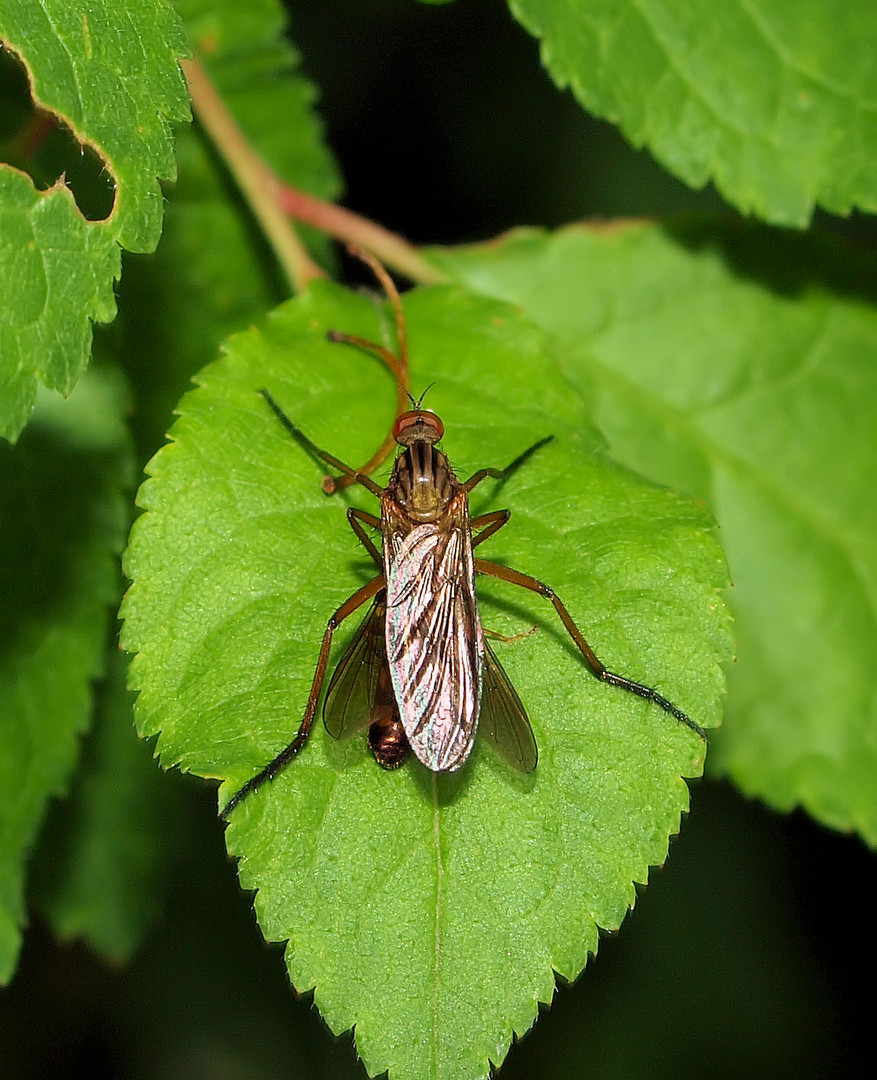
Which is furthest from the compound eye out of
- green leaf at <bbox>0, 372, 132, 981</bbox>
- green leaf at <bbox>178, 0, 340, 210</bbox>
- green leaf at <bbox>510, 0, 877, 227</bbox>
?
green leaf at <bbox>178, 0, 340, 210</bbox>

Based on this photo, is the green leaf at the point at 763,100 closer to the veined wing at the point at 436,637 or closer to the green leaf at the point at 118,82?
the veined wing at the point at 436,637

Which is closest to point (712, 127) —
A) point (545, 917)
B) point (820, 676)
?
point (820, 676)

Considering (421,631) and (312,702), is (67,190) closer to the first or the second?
(312,702)

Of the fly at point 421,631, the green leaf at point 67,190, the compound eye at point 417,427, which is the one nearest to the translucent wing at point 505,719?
the fly at point 421,631

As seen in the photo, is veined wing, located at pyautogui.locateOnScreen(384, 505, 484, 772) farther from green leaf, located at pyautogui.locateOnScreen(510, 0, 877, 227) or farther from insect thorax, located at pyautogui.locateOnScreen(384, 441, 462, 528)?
green leaf, located at pyautogui.locateOnScreen(510, 0, 877, 227)

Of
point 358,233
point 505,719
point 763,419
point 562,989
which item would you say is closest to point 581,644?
point 505,719
